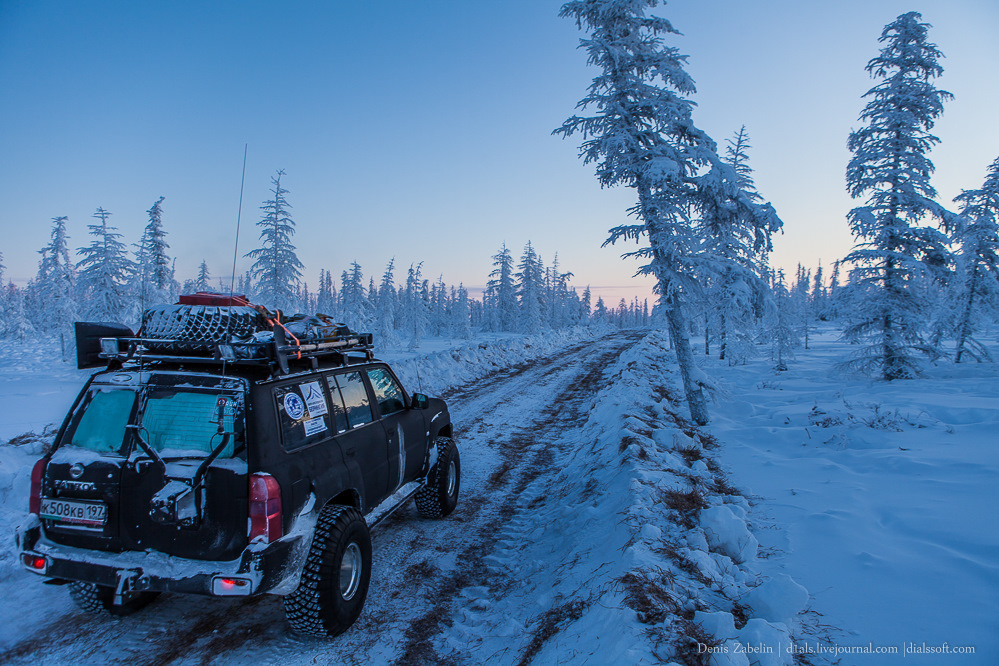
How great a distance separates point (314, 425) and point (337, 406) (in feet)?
1.42

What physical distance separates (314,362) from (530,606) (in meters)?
2.95

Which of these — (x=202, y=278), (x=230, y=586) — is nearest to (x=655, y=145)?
(x=230, y=586)

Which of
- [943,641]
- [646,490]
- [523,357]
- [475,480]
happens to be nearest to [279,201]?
[523,357]

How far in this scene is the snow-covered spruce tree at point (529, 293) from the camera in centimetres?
6731

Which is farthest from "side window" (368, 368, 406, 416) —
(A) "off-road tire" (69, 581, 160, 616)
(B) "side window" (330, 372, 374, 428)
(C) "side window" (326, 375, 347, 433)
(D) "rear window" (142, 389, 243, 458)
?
(A) "off-road tire" (69, 581, 160, 616)

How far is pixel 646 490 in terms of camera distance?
5770 mm

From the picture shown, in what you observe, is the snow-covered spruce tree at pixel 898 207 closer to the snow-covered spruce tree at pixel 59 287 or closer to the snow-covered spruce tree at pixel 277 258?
the snow-covered spruce tree at pixel 277 258

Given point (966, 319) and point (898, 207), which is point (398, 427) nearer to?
point (898, 207)

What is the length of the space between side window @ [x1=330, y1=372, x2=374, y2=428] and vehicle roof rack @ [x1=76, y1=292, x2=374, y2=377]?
41 centimetres

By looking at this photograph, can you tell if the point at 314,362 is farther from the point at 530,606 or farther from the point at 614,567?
the point at 614,567

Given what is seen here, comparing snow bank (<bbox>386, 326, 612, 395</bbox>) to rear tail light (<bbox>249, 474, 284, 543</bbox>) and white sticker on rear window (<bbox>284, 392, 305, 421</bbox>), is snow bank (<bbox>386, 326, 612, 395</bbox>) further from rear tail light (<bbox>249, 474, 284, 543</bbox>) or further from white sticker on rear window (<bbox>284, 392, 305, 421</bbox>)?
rear tail light (<bbox>249, 474, 284, 543</bbox>)

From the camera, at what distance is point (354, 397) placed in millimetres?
4531

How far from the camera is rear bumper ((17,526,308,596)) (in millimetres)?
2995

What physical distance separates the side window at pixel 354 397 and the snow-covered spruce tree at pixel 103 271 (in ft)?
127
